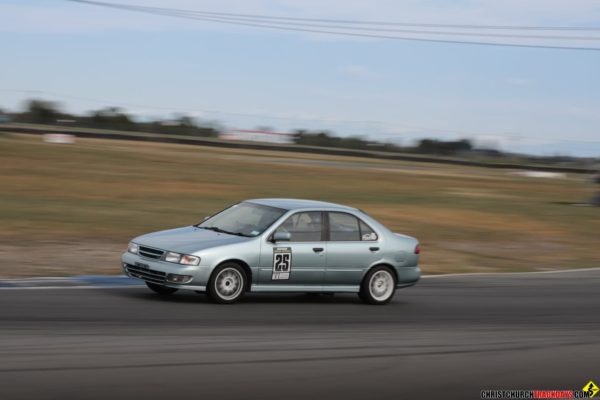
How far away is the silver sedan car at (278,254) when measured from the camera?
38.6 ft

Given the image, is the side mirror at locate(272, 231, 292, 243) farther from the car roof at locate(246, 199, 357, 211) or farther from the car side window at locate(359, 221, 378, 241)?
the car side window at locate(359, 221, 378, 241)

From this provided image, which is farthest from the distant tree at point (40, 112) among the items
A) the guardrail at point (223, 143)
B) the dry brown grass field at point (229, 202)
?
the dry brown grass field at point (229, 202)

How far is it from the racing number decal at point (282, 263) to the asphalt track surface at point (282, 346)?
0.42 metres

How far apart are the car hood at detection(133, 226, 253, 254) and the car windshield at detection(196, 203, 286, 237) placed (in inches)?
8.8

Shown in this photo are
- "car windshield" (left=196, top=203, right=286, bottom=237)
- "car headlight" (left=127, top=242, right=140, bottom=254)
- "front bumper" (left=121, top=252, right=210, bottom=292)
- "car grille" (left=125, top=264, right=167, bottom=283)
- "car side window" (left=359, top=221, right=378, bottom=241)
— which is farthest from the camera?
→ "car side window" (left=359, top=221, right=378, bottom=241)

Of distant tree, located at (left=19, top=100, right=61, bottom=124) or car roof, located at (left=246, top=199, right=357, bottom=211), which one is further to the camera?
distant tree, located at (left=19, top=100, right=61, bottom=124)

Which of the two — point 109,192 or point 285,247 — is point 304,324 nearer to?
point 285,247

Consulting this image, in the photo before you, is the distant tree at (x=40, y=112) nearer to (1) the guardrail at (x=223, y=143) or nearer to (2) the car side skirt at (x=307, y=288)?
(1) the guardrail at (x=223, y=143)

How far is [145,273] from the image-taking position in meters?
11.9

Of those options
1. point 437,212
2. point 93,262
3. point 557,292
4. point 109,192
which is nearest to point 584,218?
Answer: point 437,212

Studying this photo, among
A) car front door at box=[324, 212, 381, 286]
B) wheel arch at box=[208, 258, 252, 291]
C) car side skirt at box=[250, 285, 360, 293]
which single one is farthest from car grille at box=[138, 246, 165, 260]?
car front door at box=[324, 212, 381, 286]

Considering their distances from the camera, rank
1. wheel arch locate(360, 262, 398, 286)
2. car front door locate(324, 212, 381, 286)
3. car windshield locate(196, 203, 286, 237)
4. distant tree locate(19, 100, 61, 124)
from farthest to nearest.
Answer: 1. distant tree locate(19, 100, 61, 124)
2. wheel arch locate(360, 262, 398, 286)
3. car front door locate(324, 212, 381, 286)
4. car windshield locate(196, 203, 286, 237)

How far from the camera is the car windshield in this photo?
494 inches

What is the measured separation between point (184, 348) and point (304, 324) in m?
2.27
